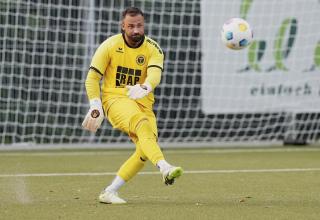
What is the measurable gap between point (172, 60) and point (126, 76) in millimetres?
6090

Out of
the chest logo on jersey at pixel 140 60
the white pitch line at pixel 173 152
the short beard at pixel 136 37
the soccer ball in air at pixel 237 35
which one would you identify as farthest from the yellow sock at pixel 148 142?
the white pitch line at pixel 173 152

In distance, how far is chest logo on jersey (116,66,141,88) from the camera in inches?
254

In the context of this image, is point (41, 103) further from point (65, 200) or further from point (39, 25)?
point (65, 200)

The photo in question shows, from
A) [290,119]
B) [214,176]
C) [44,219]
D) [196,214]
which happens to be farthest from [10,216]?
[290,119]

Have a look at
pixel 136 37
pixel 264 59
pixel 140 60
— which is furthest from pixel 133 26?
pixel 264 59

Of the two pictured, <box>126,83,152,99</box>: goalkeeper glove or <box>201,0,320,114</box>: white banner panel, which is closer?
<box>126,83,152,99</box>: goalkeeper glove

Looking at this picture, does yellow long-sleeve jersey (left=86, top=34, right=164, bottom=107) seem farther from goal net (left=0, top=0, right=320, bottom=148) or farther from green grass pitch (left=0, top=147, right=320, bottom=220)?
goal net (left=0, top=0, right=320, bottom=148)

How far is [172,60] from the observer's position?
12523mm

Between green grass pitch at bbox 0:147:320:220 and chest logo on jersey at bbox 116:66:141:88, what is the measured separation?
0.90m

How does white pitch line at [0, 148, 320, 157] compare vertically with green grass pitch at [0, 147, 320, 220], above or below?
below

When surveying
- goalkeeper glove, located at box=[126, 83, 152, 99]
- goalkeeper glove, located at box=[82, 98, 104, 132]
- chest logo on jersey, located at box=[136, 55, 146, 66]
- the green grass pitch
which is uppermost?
chest logo on jersey, located at box=[136, 55, 146, 66]

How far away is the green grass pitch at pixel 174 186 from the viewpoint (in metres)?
5.66

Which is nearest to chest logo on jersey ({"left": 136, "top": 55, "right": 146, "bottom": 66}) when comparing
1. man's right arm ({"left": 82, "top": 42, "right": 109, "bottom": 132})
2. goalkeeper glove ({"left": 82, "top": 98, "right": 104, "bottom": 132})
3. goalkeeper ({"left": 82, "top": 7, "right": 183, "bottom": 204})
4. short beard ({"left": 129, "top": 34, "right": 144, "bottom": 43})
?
goalkeeper ({"left": 82, "top": 7, "right": 183, "bottom": 204})

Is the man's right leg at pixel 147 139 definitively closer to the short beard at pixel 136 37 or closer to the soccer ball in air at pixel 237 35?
the short beard at pixel 136 37
